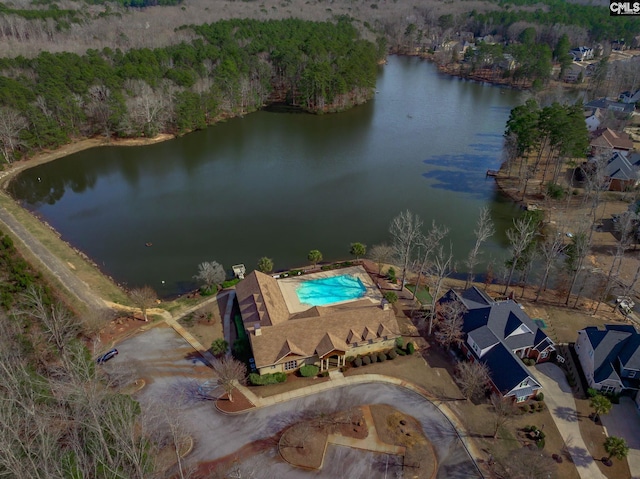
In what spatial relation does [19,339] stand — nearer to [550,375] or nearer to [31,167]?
[550,375]

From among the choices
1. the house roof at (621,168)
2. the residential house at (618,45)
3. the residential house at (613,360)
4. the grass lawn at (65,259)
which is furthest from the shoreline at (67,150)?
the residential house at (618,45)

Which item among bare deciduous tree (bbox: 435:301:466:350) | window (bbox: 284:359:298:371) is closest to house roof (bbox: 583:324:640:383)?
bare deciduous tree (bbox: 435:301:466:350)

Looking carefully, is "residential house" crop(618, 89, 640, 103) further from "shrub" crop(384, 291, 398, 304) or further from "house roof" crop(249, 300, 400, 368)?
"house roof" crop(249, 300, 400, 368)

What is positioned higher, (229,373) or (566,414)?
(229,373)

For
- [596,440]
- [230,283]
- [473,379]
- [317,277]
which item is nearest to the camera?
[596,440]

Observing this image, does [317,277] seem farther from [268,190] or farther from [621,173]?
[621,173]

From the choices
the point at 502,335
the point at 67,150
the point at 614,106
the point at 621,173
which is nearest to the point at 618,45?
the point at 614,106
